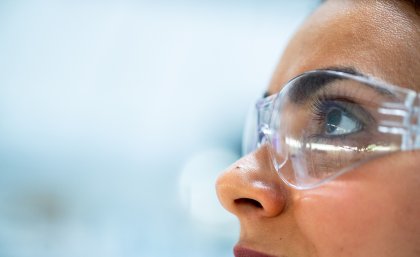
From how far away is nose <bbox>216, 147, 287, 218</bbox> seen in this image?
78 cm

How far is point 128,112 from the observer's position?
95.2 inches

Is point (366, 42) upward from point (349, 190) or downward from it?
upward

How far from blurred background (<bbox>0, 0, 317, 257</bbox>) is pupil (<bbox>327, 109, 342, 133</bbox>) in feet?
4.58

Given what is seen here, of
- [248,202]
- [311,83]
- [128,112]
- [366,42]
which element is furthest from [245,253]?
[128,112]

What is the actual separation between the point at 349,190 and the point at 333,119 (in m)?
0.12

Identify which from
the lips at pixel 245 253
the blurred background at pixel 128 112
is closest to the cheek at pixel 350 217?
the lips at pixel 245 253

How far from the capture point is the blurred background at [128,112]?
2.23 m

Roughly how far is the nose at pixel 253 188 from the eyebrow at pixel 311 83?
140 mm

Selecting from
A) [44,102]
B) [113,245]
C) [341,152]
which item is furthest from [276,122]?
[44,102]

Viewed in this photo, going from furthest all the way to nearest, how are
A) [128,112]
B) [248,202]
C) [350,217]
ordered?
[128,112] → [248,202] → [350,217]

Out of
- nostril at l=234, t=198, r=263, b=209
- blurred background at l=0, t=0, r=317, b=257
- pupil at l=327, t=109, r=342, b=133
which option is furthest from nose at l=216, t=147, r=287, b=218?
blurred background at l=0, t=0, r=317, b=257

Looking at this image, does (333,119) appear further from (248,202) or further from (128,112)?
(128,112)

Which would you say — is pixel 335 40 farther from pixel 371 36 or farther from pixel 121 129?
pixel 121 129

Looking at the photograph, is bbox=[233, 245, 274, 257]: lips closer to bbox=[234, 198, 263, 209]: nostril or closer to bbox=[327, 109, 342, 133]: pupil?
bbox=[234, 198, 263, 209]: nostril
